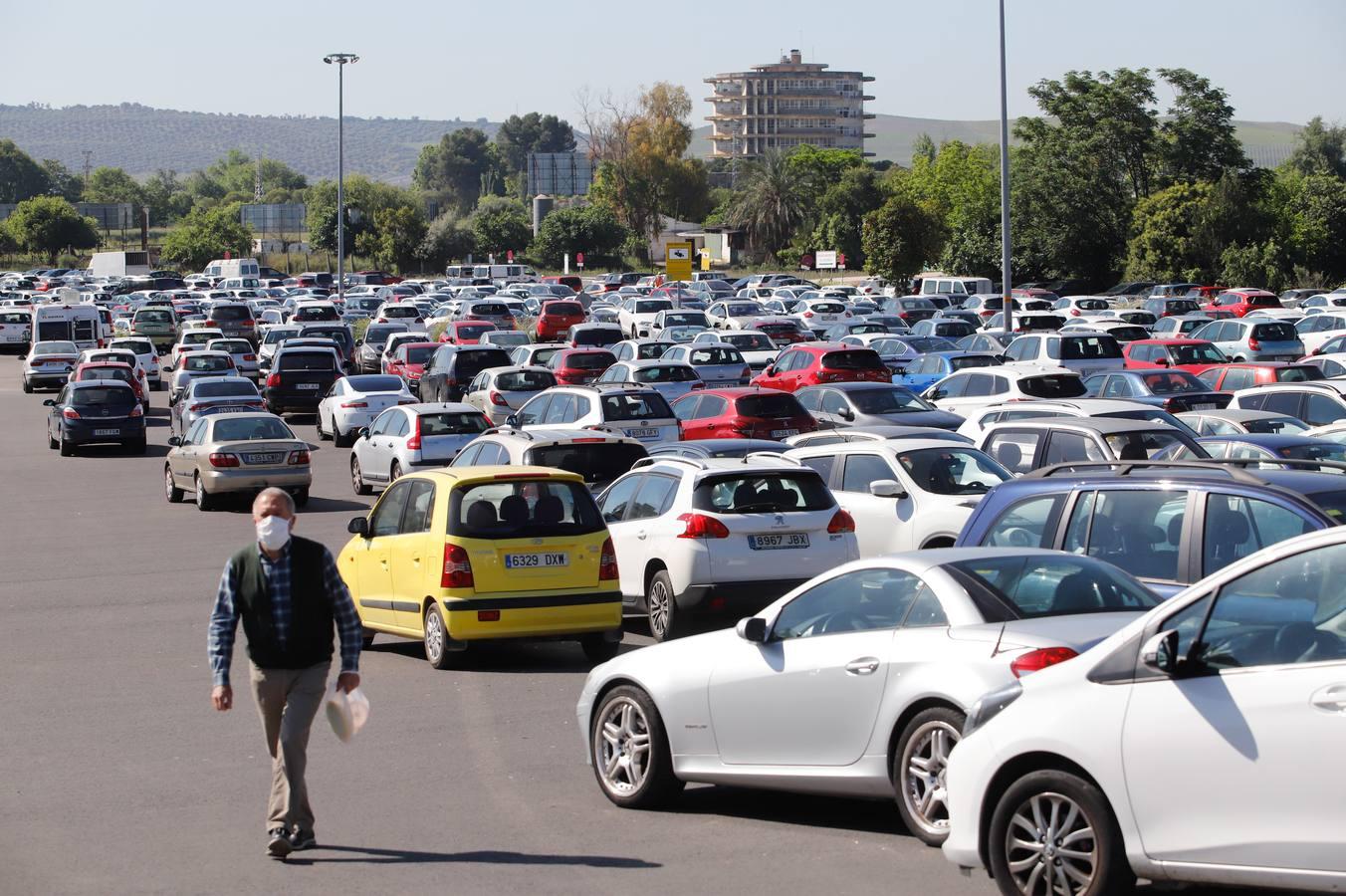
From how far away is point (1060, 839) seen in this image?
6191mm

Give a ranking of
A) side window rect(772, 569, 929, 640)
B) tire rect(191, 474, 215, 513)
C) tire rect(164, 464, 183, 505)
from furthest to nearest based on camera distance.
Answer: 1. tire rect(164, 464, 183, 505)
2. tire rect(191, 474, 215, 513)
3. side window rect(772, 569, 929, 640)

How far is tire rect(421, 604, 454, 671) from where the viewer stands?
502 inches

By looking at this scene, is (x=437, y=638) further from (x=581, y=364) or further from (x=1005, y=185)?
(x=1005, y=185)

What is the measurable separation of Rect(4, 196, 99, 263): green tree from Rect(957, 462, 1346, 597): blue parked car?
15590cm

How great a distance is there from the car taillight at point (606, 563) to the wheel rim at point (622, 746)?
386 centimetres

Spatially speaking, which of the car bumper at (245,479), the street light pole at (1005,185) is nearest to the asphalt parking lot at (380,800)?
the car bumper at (245,479)

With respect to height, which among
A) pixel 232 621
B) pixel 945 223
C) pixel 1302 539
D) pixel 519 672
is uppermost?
pixel 945 223

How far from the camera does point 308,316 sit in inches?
2359

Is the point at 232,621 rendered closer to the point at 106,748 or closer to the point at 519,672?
the point at 106,748

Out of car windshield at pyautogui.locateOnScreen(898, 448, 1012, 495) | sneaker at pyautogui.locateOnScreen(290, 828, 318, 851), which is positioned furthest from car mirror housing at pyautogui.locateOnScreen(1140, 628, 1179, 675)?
car windshield at pyautogui.locateOnScreen(898, 448, 1012, 495)

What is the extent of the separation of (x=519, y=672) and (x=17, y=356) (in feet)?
196

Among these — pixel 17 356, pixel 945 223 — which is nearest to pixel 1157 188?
pixel 945 223

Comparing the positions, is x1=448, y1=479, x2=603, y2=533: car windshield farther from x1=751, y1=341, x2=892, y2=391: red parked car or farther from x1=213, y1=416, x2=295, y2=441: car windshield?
x1=751, y1=341, x2=892, y2=391: red parked car

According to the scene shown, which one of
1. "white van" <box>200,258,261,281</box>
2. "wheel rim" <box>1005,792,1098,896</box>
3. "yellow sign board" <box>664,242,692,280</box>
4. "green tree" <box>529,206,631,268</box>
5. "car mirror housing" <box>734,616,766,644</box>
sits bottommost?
"wheel rim" <box>1005,792,1098,896</box>
